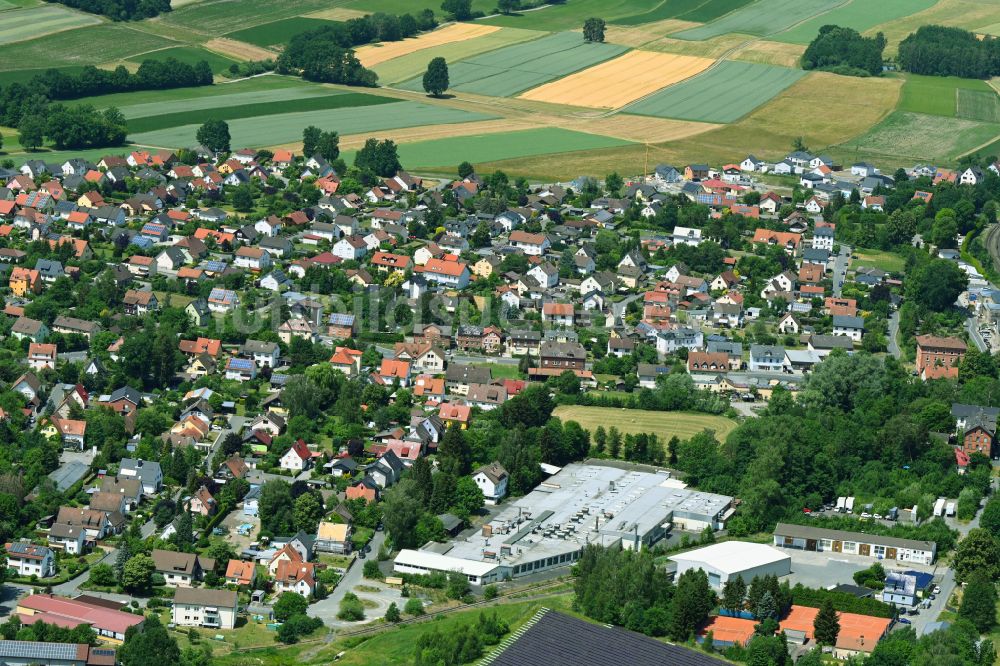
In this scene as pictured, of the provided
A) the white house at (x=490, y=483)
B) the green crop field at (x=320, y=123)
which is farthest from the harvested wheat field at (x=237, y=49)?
the white house at (x=490, y=483)

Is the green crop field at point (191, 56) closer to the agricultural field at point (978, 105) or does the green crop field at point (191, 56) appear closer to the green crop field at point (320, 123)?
the green crop field at point (320, 123)

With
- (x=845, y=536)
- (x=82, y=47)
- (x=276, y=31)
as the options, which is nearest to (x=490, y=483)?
(x=845, y=536)

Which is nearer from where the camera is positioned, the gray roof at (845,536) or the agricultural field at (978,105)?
the gray roof at (845,536)

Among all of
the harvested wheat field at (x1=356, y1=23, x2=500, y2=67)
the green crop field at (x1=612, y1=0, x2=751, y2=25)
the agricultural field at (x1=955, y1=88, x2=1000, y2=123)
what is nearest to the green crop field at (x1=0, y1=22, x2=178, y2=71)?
the harvested wheat field at (x1=356, y1=23, x2=500, y2=67)

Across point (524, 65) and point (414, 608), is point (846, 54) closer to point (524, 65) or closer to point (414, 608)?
point (524, 65)

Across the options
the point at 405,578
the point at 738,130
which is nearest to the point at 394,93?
the point at 738,130

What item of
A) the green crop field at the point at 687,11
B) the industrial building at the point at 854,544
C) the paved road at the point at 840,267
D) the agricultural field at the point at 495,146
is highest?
the green crop field at the point at 687,11

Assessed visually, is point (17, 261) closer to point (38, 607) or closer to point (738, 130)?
point (38, 607)
